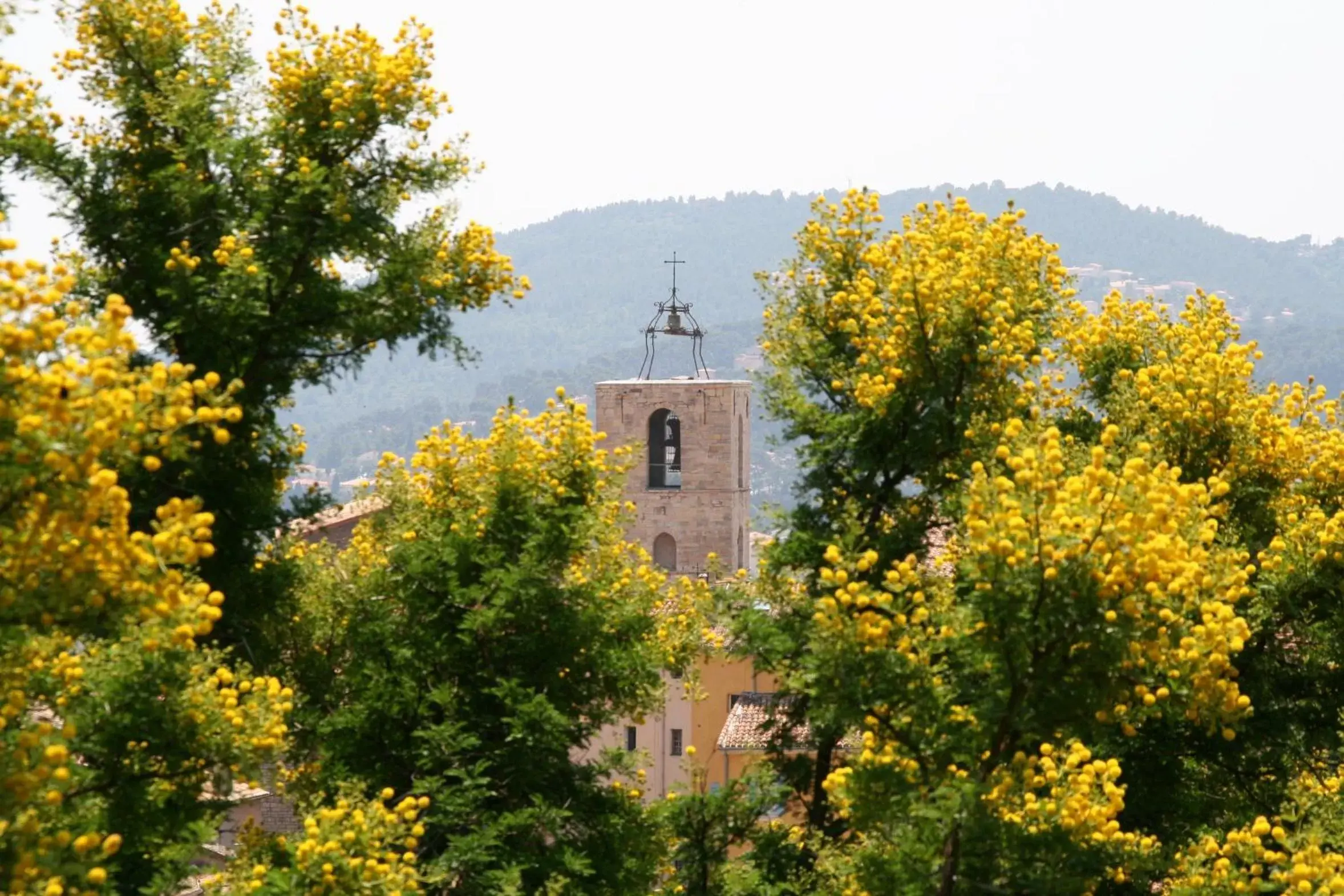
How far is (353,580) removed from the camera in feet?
65.7

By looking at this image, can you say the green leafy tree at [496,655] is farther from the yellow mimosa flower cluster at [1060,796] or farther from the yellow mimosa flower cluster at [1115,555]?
the yellow mimosa flower cluster at [1115,555]

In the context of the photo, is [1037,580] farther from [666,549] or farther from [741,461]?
[741,461]

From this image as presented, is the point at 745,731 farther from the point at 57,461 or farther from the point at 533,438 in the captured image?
the point at 57,461

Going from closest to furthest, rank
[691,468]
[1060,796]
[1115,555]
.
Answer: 1. [1115,555]
2. [1060,796]
3. [691,468]

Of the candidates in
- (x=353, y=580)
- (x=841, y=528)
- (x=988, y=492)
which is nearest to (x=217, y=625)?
(x=353, y=580)

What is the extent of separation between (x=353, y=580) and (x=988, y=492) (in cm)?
885

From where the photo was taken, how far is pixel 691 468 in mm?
68562

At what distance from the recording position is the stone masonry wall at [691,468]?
68.4 metres

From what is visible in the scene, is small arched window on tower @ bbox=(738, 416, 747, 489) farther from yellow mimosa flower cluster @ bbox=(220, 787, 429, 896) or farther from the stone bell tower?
yellow mimosa flower cluster @ bbox=(220, 787, 429, 896)

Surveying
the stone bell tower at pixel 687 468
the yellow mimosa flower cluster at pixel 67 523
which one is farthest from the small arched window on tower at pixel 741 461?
the yellow mimosa flower cluster at pixel 67 523

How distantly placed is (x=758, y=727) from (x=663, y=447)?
4878 cm

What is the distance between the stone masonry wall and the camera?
68.4 meters

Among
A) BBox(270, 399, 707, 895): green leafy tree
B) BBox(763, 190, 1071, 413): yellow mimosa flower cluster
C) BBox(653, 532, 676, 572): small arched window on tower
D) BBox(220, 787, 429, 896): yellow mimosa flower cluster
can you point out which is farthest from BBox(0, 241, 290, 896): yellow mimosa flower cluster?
BBox(653, 532, 676, 572): small arched window on tower

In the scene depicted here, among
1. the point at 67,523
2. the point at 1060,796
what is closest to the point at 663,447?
the point at 1060,796
